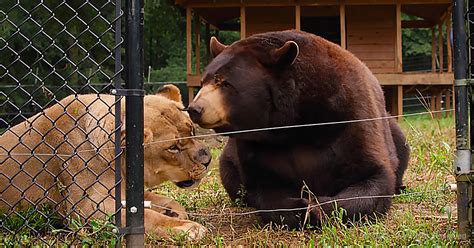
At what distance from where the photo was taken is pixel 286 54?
4.04 m

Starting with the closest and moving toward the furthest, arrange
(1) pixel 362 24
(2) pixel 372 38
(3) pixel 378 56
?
(3) pixel 378 56 < (2) pixel 372 38 < (1) pixel 362 24

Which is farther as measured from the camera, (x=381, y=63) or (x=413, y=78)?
(x=381, y=63)

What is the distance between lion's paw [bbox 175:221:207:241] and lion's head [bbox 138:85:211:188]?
59 centimetres

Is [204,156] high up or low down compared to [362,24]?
down

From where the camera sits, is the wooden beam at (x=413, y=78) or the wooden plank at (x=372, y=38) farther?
the wooden plank at (x=372, y=38)

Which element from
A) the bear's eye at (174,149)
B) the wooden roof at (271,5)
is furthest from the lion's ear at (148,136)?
the wooden roof at (271,5)

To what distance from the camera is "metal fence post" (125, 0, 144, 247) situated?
311 cm

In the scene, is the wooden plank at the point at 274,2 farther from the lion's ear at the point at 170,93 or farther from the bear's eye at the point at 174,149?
the bear's eye at the point at 174,149

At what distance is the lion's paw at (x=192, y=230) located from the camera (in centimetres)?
364

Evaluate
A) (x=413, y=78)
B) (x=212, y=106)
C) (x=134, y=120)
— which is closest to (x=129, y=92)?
(x=134, y=120)

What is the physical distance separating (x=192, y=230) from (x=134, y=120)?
0.85 meters

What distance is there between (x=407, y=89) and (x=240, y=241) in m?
16.8

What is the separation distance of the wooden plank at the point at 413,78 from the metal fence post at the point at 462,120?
1354cm

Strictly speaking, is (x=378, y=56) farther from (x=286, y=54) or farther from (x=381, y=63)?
(x=286, y=54)
